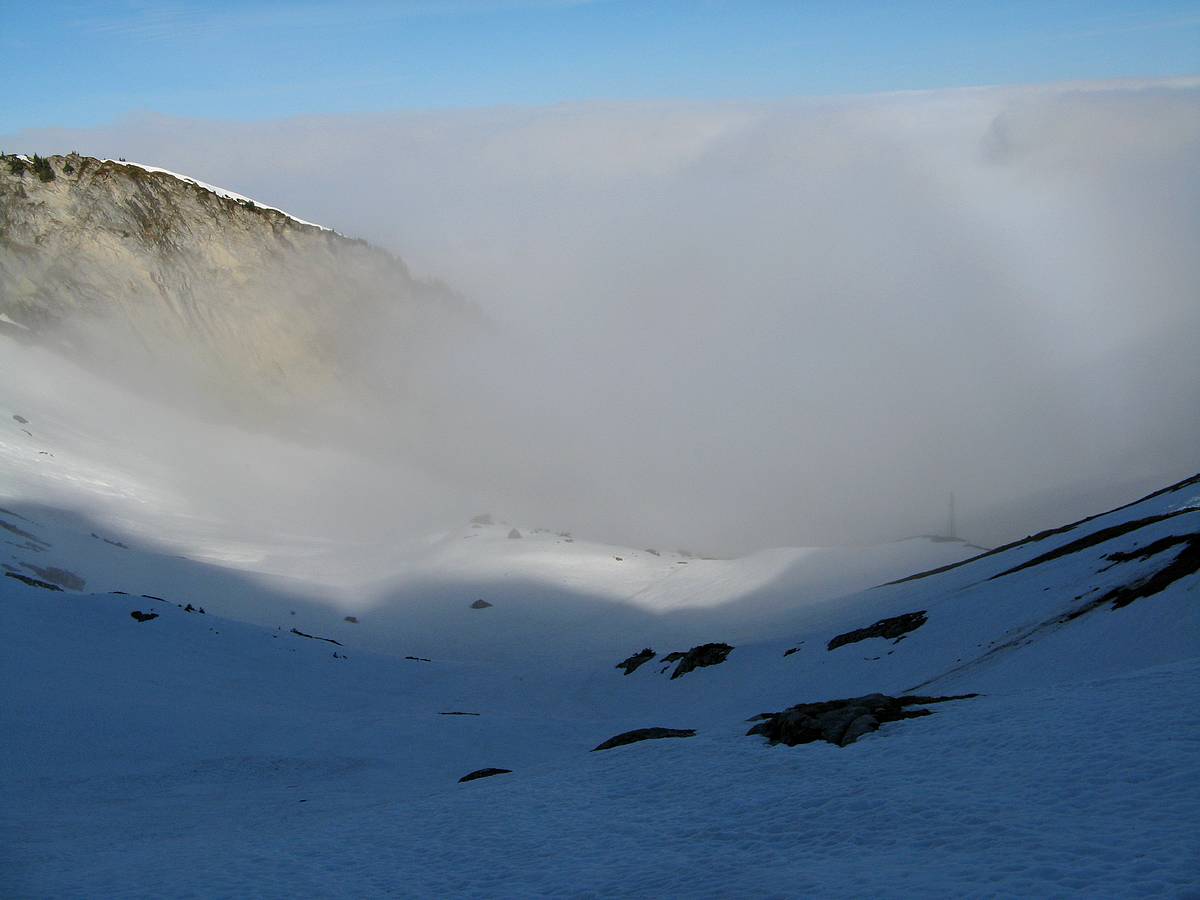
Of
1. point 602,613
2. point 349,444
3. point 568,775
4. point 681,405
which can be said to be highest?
point 681,405

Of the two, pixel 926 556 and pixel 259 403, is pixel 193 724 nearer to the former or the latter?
pixel 926 556

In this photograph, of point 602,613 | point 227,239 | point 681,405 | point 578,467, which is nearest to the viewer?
point 602,613

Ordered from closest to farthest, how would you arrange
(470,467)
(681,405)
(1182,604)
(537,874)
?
1. (537,874)
2. (1182,604)
3. (470,467)
4. (681,405)

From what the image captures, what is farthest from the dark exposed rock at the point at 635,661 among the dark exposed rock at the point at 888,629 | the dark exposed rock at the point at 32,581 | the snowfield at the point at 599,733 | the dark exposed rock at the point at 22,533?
the dark exposed rock at the point at 22,533

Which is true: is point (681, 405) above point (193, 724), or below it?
above

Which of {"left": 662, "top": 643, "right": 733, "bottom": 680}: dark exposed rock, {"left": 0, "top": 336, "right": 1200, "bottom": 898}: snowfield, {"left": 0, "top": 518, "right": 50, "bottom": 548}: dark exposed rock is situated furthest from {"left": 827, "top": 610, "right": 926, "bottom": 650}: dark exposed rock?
{"left": 0, "top": 518, "right": 50, "bottom": 548}: dark exposed rock

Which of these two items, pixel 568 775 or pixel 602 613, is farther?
pixel 602 613

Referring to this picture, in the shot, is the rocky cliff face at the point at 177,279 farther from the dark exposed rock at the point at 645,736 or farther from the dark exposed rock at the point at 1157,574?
the dark exposed rock at the point at 1157,574

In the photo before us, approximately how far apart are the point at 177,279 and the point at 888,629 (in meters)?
81.4

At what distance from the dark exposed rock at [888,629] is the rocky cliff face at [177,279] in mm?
76731

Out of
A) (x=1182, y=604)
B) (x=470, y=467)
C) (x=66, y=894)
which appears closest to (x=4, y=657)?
(x=66, y=894)

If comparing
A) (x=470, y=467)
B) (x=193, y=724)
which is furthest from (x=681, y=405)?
(x=193, y=724)

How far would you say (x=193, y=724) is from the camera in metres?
22.7

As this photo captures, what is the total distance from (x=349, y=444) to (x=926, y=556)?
203 ft
